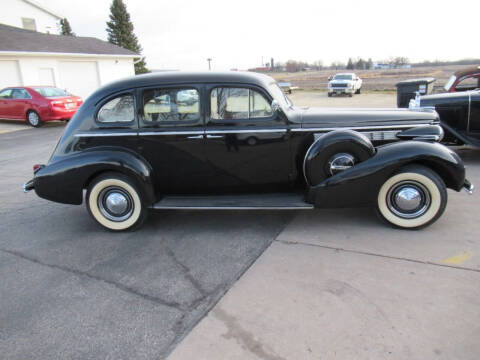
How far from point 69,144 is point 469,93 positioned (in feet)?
22.2

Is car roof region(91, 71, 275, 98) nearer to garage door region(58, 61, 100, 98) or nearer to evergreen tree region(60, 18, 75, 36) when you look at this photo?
garage door region(58, 61, 100, 98)

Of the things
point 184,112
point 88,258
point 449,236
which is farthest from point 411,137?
point 88,258

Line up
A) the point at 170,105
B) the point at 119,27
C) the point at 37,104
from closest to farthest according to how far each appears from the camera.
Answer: the point at 170,105, the point at 37,104, the point at 119,27

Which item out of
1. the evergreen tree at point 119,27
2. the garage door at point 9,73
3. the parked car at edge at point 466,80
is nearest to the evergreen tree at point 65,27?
the evergreen tree at point 119,27

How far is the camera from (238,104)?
4.23 meters

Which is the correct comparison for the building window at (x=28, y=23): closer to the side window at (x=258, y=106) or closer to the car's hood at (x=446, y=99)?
the car's hood at (x=446, y=99)

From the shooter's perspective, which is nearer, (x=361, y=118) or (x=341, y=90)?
(x=361, y=118)

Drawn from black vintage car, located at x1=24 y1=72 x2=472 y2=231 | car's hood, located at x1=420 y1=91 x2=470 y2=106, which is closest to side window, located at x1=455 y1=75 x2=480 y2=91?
car's hood, located at x1=420 y1=91 x2=470 y2=106

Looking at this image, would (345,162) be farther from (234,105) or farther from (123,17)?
(123,17)

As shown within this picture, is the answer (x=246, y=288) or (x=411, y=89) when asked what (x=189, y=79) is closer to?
(x=246, y=288)

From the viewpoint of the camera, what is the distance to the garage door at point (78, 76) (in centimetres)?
2108

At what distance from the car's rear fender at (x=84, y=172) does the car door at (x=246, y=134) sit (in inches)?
31.5

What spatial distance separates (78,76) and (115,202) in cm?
2049

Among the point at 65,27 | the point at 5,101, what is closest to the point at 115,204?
the point at 5,101
